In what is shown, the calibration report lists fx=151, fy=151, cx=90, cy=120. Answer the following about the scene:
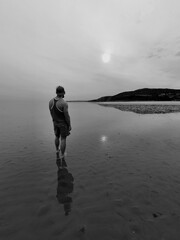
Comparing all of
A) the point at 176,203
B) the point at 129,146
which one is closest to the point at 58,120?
the point at 129,146

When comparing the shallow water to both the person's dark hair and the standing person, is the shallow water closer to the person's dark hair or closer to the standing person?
the standing person

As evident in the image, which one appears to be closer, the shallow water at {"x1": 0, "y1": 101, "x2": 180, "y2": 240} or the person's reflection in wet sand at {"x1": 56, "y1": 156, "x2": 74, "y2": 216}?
the shallow water at {"x1": 0, "y1": 101, "x2": 180, "y2": 240}

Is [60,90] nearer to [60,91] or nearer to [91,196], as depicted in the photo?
[60,91]

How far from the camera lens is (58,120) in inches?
287

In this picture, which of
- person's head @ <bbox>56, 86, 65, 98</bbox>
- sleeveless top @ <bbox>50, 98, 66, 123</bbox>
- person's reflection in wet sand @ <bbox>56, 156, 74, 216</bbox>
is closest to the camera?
person's reflection in wet sand @ <bbox>56, 156, 74, 216</bbox>

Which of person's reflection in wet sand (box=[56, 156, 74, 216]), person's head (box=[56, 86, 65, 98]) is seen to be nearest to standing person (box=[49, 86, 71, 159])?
person's head (box=[56, 86, 65, 98])

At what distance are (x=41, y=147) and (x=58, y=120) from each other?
303 centimetres

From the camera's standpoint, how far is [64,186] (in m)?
4.89

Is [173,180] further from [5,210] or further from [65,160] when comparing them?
[5,210]

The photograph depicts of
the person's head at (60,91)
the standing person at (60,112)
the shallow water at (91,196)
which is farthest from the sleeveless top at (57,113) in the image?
the shallow water at (91,196)

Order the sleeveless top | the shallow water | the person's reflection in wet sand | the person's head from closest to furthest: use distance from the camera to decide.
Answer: the shallow water < the person's reflection in wet sand < the person's head < the sleeveless top

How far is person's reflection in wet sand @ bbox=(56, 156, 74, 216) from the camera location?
160 inches

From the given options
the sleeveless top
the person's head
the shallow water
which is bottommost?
the shallow water

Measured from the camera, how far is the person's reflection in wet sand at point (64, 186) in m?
4.08
